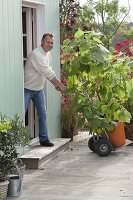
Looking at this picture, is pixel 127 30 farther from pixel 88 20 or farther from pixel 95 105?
pixel 95 105

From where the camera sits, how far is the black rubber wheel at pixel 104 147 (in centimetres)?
844

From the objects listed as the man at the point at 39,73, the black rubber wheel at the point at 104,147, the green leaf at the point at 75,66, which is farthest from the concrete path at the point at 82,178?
the green leaf at the point at 75,66

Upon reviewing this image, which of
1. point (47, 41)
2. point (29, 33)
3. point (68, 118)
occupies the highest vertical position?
point (29, 33)

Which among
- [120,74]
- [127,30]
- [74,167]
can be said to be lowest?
[74,167]

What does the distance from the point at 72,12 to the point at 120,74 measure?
5499 millimetres

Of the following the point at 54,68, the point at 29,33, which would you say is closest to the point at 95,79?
the point at 29,33

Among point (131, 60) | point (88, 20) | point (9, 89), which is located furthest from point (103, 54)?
point (88, 20)

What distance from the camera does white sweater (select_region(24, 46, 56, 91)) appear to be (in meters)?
8.01

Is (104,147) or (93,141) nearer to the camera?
(104,147)

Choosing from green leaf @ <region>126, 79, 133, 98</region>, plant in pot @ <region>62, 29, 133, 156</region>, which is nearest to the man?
plant in pot @ <region>62, 29, 133, 156</region>

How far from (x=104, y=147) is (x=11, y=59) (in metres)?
2.28

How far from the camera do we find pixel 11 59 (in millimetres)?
7449

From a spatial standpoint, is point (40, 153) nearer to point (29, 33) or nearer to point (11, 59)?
point (11, 59)

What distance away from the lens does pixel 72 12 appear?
11383mm
